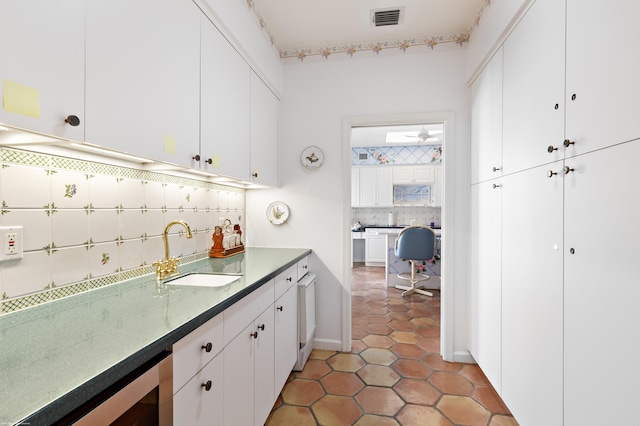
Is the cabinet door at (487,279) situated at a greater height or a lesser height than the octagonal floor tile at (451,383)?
greater

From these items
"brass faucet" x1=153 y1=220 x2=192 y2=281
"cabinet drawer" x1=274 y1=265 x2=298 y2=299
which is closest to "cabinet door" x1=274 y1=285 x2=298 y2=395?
"cabinet drawer" x1=274 y1=265 x2=298 y2=299

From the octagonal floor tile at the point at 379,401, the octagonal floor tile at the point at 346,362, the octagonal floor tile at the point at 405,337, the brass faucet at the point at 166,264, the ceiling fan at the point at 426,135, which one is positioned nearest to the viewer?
the brass faucet at the point at 166,264

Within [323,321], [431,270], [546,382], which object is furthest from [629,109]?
[431,270]

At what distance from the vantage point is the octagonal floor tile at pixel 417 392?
194 cm

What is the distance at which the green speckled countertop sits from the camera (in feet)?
1.74

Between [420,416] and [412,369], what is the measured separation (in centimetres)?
55

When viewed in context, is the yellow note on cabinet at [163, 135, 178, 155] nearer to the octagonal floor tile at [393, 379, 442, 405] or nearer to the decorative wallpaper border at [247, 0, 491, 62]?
the decorative wallpaper border at [247, 0, 491, 62]

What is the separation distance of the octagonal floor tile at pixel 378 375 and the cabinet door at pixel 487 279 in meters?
0.65

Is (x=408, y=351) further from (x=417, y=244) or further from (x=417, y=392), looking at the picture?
(x=417, y=244)

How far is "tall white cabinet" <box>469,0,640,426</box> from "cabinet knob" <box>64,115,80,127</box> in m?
1.61

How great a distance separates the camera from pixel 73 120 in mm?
808

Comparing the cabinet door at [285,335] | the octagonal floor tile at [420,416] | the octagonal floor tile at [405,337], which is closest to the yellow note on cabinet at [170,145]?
the cabinet door at [285,335]

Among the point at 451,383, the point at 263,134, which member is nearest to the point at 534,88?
the point at 263,134

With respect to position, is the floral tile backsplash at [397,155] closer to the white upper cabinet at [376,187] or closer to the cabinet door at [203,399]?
the white upper cabinet at [376,187]
